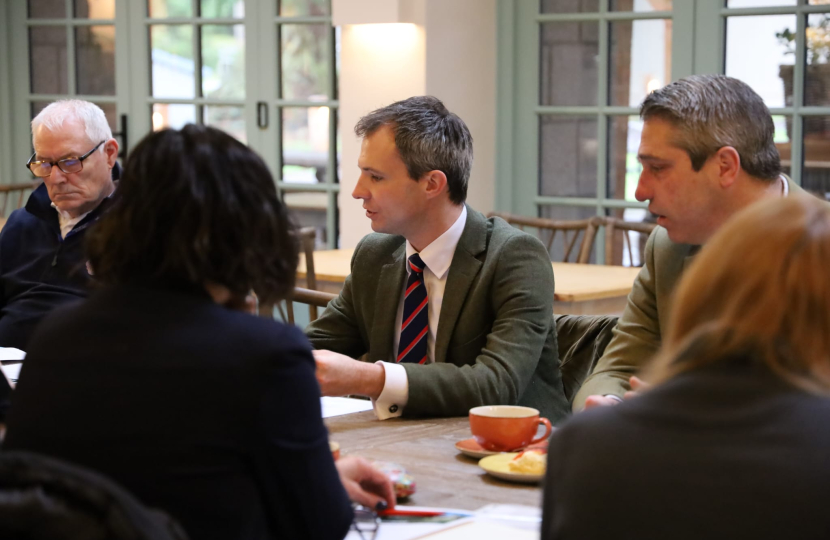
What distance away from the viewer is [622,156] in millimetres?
5023

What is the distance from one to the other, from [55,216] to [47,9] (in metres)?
4.08

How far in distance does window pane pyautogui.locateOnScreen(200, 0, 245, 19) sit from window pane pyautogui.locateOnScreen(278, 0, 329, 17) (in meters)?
0.24

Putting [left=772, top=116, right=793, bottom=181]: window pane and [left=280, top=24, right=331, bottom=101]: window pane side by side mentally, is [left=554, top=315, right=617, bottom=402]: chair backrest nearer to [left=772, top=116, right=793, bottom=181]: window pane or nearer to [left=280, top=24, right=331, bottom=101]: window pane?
[left=772, top=116, right=793, bottom=181]: window pane

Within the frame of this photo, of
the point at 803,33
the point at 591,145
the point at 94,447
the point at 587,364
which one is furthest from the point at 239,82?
the point at 94,447

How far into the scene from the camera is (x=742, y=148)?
76.9 inches

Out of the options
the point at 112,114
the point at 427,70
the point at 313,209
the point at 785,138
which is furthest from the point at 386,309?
the point at 112,114

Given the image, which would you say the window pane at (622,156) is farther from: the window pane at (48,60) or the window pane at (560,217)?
the window pane at (48,60)

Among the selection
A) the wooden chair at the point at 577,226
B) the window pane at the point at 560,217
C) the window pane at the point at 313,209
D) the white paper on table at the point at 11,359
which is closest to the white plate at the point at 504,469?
the white paper on table at the point at 11,359

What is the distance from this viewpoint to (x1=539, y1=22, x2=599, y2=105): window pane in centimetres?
502

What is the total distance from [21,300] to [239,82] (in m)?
3.30

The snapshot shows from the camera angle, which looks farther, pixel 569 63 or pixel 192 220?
pixel 569 63

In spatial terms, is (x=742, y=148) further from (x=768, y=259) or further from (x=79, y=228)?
(x=79, y=228)

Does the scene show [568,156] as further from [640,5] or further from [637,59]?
[640,5]

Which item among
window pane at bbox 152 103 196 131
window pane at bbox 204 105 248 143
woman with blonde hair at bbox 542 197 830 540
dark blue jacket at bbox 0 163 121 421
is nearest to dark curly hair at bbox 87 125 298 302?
woman with blonde hair at bbox 542 197 830 540
